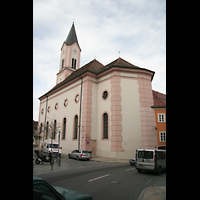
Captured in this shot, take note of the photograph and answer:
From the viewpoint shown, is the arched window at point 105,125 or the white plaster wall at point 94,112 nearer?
the arched window at point 105,125

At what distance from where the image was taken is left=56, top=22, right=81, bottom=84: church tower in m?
41.5

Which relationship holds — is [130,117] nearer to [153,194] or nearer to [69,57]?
[153,194]

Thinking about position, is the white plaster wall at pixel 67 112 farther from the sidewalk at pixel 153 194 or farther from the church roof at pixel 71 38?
the sidewalk at pixel 153 194

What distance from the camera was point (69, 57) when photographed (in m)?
41.9

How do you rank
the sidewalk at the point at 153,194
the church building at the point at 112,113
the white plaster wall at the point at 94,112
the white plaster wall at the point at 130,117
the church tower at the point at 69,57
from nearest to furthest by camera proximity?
the sidewalk at the point at 153,194 → the white plaster wall at the point at 130,117 → the church building at the point at 112,113 → the white plaster wall at the point at 94,112 → the church tower at the point at 69,57

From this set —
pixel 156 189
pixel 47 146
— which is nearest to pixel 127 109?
pixel 47 146

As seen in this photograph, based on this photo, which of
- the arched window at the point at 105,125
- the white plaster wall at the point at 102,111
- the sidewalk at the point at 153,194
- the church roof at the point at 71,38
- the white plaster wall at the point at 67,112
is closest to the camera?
the sidewalk at the point at 153,194

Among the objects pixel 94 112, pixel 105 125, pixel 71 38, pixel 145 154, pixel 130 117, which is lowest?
pixel 145 154

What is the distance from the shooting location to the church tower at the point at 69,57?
41456 mm

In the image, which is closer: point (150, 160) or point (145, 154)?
point (150, 160)

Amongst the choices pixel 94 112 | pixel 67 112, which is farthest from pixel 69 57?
pixel 94 112

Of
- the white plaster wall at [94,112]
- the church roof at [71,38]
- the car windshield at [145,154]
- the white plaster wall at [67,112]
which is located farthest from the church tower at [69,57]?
the car windshield at [145,154]

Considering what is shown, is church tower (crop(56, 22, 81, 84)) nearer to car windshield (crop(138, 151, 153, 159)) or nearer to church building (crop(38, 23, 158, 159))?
church building (crop(38, 23, 158, 159))
